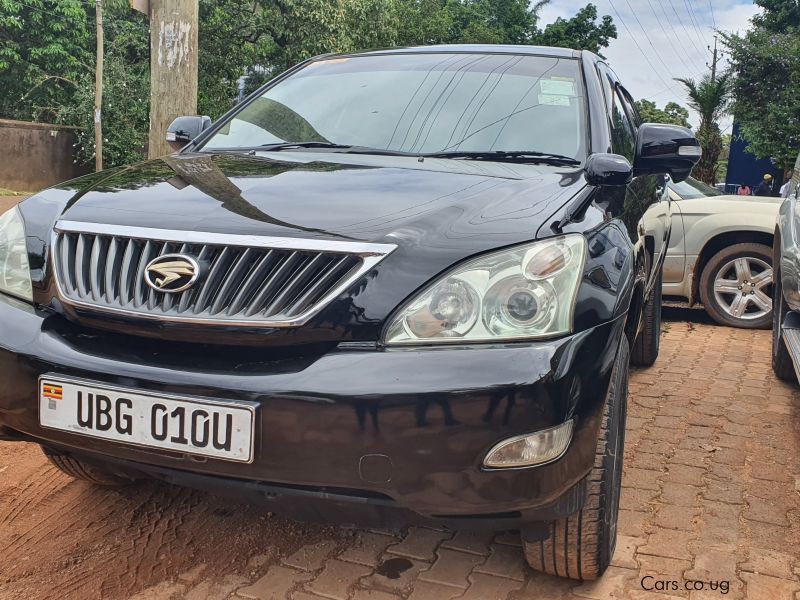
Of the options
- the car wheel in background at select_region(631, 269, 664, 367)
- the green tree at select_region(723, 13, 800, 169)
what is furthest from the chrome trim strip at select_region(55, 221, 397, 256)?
the green tree at select_region(723, 13, 800, 169)

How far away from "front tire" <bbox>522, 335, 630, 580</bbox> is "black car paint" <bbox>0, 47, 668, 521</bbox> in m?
0.19

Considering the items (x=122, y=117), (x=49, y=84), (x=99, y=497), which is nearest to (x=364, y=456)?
(x=99, y=497)

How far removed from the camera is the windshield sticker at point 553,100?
2902 millimetres

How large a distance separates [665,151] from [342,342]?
1.76 m

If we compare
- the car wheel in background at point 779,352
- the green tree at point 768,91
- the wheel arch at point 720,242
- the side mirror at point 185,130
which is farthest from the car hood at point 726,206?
the green tree at point 768,91

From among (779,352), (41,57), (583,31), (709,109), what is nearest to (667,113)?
(583,31)

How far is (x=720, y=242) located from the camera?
682 centimetres

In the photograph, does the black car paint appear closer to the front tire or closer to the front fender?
the front tire

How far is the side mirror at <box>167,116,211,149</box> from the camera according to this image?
134 inches

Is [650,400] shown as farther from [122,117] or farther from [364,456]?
[122,117]

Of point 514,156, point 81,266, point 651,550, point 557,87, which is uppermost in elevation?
point 557,87

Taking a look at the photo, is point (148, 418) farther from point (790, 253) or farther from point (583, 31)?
point (583, 31)

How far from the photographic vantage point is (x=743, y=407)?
4254 mm

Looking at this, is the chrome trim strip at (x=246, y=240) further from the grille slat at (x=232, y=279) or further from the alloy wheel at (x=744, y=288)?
the alloy wheel at (x=744, y=288)
